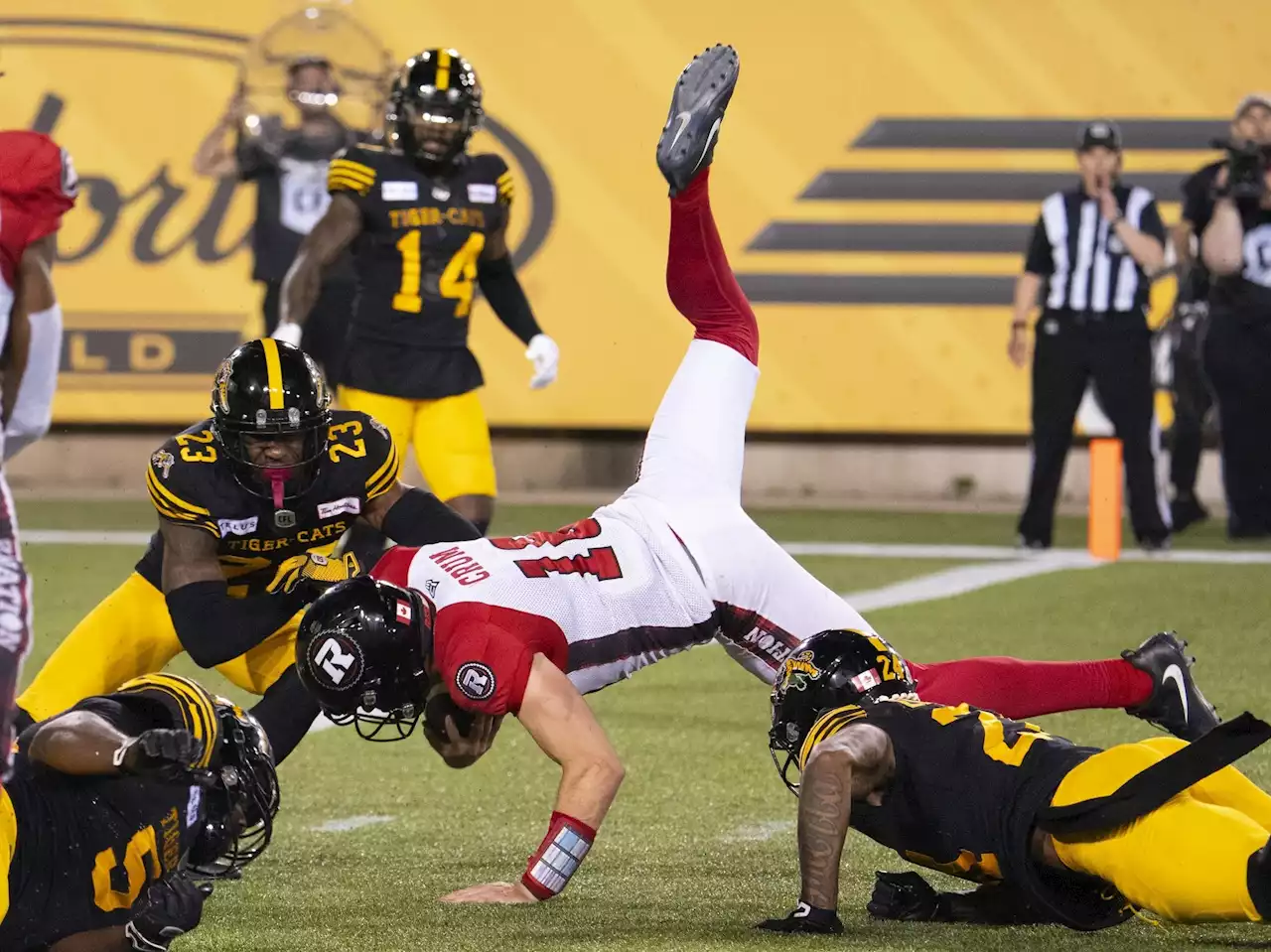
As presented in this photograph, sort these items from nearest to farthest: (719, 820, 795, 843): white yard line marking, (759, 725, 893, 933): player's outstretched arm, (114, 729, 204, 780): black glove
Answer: (114, 729, 204, 780): black glove
(759, 725, 893, 933): player's outstretched arm
(719, 820, 795, 843): white yard line marking

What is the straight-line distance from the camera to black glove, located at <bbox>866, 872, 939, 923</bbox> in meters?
3.72

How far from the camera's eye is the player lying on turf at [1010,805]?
338 centimetres

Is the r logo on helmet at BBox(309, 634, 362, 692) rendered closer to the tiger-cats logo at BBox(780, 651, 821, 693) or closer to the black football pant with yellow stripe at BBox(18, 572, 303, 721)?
the tiger-cats logo at BBox(780, 651, 821, 693)

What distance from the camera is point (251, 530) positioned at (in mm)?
4398

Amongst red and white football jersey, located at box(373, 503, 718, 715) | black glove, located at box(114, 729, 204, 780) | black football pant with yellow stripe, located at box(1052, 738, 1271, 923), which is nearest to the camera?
black glove, located at box(114, 729, 204, 780)

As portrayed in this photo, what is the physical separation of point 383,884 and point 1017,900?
1.14 m

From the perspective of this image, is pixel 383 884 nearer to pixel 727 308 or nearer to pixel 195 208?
pixel 727 308

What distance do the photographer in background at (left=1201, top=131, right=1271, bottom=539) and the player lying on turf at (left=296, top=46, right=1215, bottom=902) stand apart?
4795mm

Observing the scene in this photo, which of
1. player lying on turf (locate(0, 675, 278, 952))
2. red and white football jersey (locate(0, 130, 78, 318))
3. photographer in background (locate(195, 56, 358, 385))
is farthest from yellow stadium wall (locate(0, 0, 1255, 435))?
player lying on turf (locate(0, 675, 278, 952))

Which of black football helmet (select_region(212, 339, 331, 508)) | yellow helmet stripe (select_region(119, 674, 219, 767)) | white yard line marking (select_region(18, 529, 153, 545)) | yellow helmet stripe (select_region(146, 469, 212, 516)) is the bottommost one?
white yard line marking (select_region(18, 529, 153, 545))

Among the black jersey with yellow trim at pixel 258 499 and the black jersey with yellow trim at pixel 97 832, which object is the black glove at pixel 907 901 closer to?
the black jersey with yellow trim at pixel 97 832

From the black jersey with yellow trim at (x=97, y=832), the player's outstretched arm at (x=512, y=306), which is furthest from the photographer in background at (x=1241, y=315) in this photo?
the black jersey with yellow trim at (x=97, y=832)

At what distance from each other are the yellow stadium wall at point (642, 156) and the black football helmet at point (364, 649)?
7.37 m

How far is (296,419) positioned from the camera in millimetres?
4254
